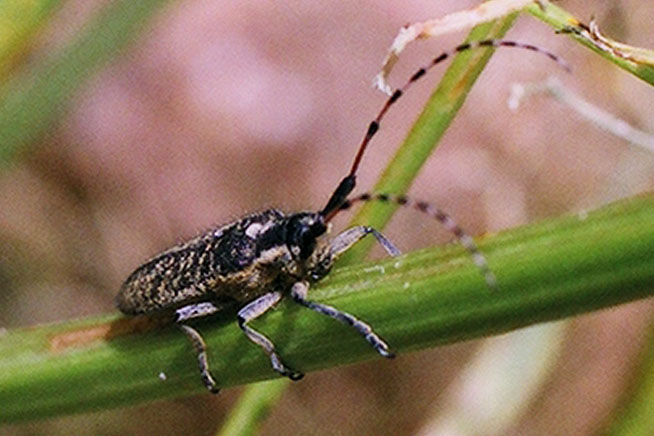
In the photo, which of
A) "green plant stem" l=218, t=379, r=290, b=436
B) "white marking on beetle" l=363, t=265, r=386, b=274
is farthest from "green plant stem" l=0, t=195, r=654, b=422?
"green plant stem" l=218, t=379, r=290, b=436

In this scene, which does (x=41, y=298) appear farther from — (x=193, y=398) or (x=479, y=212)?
(x=479, y=212)

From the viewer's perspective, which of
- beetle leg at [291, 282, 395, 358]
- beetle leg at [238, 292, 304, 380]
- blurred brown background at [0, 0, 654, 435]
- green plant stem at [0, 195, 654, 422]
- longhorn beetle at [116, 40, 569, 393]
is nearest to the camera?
green plant stem at [0, 195, 654, 422]

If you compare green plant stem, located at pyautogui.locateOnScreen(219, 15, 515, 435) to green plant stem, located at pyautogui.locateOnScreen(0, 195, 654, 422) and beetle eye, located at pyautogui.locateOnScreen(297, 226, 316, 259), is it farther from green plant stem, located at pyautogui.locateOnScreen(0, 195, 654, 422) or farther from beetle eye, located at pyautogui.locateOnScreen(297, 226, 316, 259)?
green plant stem, located at pyautogui.locateOnScreen(0, 195, 654, 422)

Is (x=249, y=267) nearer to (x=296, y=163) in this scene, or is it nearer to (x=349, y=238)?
(x=349, y=238)

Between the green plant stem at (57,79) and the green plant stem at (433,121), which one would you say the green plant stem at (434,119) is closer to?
the green plant stem at (433,121)

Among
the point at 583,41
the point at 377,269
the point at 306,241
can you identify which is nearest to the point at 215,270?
the point at 306,241

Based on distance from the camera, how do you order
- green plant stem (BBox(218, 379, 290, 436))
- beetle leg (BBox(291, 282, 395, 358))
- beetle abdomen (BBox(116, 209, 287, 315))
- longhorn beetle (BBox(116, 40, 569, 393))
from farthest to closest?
1. green plant stem (BBox(218, 379, 290, 436))
2. beetle abdomen (BBox(116, 209, 287, 315))
3. longhorn beetle (BBox(116, 40, 569, 393))
4. beetle leg (BBox(291, 282, 395, 358))

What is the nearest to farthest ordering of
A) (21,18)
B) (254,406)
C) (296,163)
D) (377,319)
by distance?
1. (377,319)
2. (254,406)
3. (21,18)
4. (296,163)
